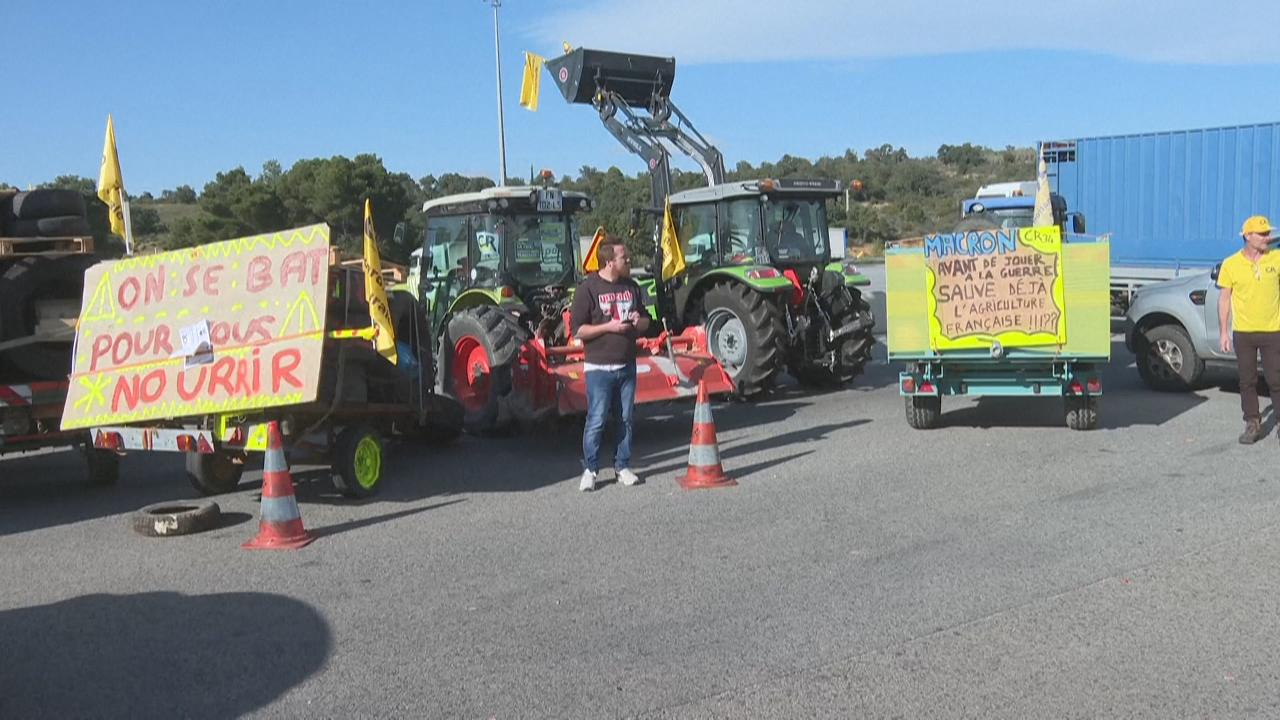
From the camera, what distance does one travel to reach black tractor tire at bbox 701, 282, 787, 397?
12.4 meters

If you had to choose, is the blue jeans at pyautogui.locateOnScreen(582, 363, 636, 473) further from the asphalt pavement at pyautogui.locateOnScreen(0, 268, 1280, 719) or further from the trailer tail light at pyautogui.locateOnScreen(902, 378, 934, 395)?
the trailer tail light at pyautogui.locateOnScreen(902, 378, 934, 395)

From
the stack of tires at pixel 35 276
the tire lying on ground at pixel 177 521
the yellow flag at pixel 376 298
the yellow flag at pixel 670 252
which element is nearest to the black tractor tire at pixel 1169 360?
the yellow flag at pixel 670 252

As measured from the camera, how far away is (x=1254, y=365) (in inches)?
380

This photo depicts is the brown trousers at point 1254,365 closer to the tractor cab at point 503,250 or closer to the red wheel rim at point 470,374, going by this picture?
the tractor cab at point 503,250

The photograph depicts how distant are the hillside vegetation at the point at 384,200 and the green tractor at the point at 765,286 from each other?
1.66 m

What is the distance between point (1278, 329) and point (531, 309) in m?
6.75

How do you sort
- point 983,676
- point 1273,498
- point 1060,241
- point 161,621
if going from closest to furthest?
point 983,676 → point 161,621 → point 1273,498 → point 1060,241

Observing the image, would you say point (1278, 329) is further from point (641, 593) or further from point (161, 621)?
point (161, 621)

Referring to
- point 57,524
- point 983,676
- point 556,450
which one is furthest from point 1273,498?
point 57,524

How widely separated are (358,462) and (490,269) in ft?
13.1

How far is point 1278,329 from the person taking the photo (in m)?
9.43

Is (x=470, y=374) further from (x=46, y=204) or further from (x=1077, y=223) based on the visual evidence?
(x=1077, y=223)

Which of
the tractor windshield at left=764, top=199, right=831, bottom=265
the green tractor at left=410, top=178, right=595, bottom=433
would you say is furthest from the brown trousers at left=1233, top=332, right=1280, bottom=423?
the green tractor at left=410, top=178, right=595, bottom=433

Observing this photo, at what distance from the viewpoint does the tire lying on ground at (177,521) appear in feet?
24.4
